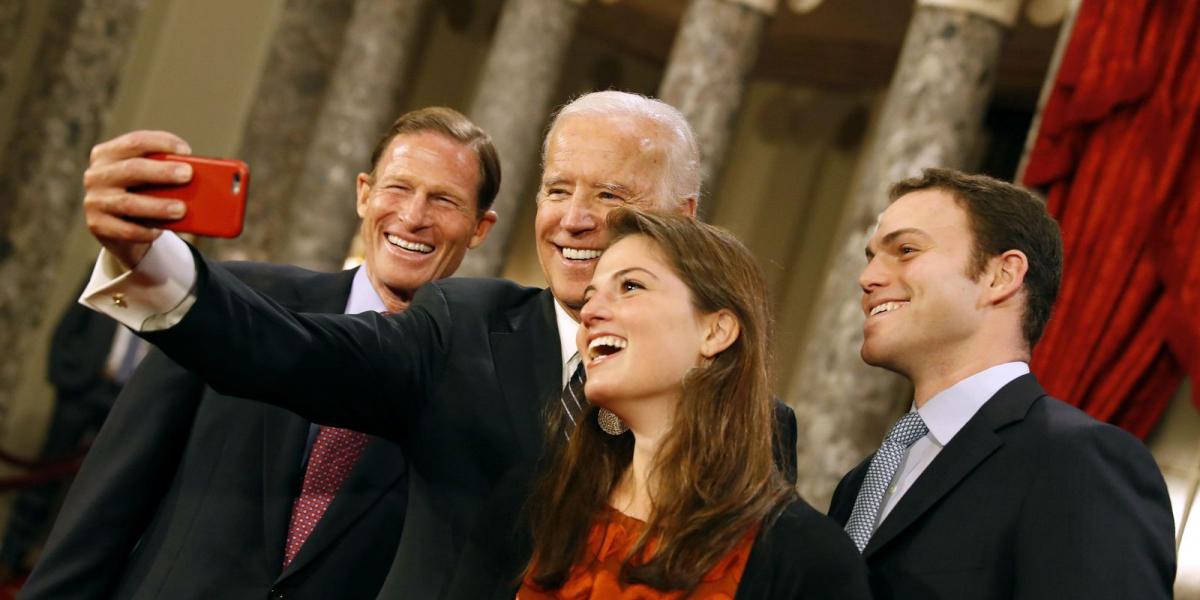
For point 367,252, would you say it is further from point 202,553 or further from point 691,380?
point 691,380

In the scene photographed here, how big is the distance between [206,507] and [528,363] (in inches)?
29.9

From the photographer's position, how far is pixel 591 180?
8.66ft

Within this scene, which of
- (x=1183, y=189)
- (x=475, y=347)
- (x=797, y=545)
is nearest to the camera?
(x=797, y=545)

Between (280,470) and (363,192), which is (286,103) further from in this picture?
(280,470)

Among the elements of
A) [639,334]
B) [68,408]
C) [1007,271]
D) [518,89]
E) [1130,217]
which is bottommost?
[68,408]

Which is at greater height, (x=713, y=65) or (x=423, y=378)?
(x=713, y=65)

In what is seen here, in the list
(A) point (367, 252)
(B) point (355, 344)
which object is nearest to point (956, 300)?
(B) point (355, 344)

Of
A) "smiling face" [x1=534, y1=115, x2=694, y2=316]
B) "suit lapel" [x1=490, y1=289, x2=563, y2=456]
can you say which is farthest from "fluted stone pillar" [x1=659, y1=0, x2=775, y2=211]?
"suit lapel" [x1=490, y1=289, x2=563, y2=456]

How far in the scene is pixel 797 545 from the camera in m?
1.93

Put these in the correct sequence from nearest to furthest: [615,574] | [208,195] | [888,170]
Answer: [208,195]
[615,574]
[888,170]

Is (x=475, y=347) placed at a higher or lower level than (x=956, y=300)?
lower

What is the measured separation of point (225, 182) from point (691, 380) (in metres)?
0.77

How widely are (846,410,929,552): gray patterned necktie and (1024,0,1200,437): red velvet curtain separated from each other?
3670 mm

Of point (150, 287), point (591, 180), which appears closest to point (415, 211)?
point (591, 180)
